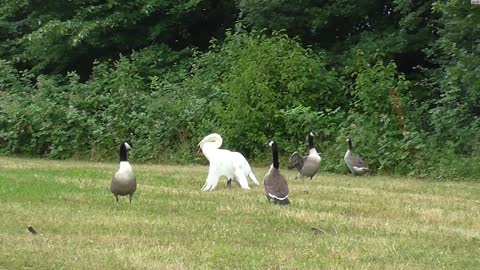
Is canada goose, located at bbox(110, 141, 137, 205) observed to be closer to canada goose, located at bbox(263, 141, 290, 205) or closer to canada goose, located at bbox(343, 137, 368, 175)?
canada goose, located at bbox(263, 141, 290, 205)

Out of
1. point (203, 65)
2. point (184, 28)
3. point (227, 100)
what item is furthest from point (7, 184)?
point (184, 28)

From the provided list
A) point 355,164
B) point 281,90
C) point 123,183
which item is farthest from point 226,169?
point 281,90

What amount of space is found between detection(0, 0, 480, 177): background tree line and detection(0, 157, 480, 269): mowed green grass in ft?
15.4

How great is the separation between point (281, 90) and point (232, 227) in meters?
13.4

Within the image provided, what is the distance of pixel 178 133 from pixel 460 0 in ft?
26.2

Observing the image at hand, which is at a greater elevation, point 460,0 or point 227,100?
point 460,0

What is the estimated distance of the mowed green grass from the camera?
8234mm

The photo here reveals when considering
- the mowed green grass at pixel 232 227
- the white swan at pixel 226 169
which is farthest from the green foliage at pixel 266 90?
the white swan at pixel 226 169

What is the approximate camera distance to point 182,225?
10297 millimetres

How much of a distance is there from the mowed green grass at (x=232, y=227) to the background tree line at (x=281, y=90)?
15.4 feet

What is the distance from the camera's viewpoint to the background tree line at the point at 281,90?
20.3 m

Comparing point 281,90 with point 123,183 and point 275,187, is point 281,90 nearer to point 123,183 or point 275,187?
point 275,187

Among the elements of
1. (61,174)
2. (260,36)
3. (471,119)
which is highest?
(260,36)

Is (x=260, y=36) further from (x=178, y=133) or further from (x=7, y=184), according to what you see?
(x=7, y=184)
